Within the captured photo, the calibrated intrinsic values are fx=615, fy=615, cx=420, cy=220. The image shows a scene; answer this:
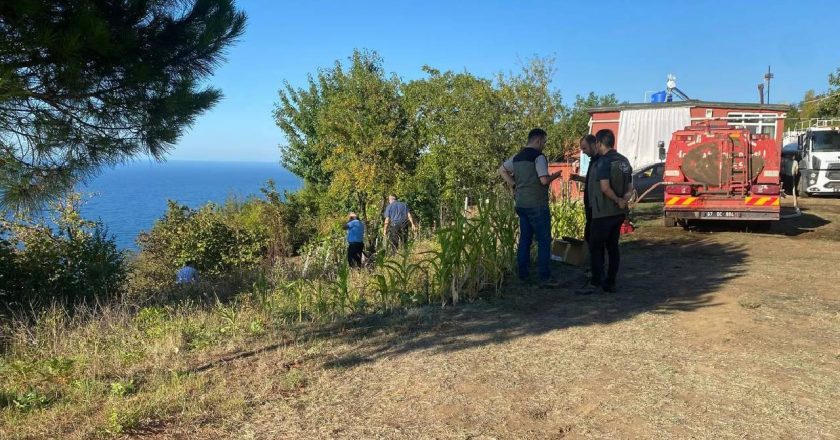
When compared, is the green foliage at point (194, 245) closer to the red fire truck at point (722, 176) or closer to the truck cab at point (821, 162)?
the red fire truck at point (722, 176)

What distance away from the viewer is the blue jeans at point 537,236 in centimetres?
655

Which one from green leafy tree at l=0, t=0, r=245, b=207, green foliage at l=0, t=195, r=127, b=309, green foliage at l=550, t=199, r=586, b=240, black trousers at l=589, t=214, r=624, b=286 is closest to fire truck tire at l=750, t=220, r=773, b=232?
green foliage at l=550, t=199, r=586, b=240

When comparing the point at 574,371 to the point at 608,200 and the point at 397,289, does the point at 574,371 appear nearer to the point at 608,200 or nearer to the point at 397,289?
the point at 397,289

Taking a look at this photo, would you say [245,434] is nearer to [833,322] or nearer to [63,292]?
[833,322]

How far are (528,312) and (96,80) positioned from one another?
16.0ft

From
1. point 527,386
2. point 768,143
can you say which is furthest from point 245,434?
point 768,143

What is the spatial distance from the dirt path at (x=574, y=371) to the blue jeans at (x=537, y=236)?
1.13 ft

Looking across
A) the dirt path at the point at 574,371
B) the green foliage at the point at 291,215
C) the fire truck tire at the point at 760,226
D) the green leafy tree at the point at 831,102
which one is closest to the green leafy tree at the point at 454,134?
the dirt path at the point at 574,371

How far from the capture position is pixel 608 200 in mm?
6113

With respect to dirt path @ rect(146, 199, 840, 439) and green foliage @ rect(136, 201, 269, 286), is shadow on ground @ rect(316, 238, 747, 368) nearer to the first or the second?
dirt path @ rect(146, 199, 840, 439)

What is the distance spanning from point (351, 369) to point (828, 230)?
1074 centimetres

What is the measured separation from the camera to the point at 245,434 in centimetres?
321

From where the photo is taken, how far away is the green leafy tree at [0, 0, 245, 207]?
5570 millimetres

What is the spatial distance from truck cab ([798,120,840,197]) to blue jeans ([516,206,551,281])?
14.8m
